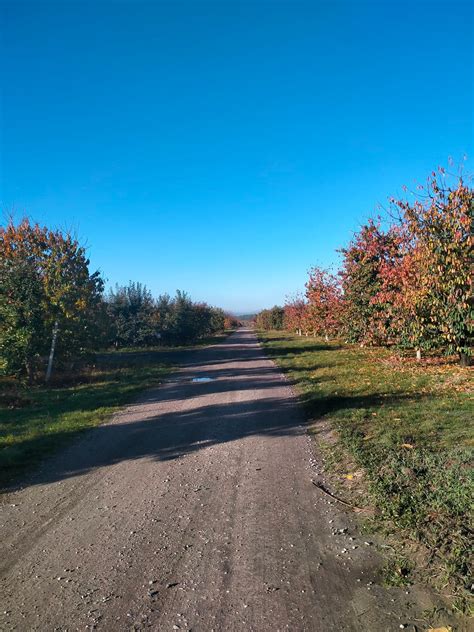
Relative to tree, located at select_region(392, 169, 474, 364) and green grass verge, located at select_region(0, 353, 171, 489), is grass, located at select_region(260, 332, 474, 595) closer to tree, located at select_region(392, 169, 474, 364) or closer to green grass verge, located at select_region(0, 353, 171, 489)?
tree, located at select_region(392, 169, 474, 364)

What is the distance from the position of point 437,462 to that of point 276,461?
2.04 m

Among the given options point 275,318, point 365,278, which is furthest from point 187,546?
point 275,318

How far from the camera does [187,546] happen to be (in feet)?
11.5

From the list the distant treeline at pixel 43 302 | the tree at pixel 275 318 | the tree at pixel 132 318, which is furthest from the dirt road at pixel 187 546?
the tree at pixel 275 318

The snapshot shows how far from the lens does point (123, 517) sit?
13.4ft

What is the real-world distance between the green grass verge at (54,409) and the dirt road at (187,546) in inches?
22.4

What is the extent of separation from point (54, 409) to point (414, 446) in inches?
317

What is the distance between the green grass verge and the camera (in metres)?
6.23

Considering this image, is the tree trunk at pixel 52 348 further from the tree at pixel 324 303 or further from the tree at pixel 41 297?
the tree at pixel 324 303

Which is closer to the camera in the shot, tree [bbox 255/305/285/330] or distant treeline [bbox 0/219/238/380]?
distant treeline [bbox 0/219/238/380]

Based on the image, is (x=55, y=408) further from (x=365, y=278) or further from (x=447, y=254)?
(x=365, y=278)

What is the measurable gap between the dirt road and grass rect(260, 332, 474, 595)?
498 mm

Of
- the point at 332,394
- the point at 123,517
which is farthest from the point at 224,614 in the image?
the point at 332,394

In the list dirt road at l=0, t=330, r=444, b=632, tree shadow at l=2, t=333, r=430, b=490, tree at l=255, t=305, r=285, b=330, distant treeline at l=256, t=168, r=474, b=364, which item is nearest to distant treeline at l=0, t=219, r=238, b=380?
tree shadow at l=2, t=333, r=430, b=490
